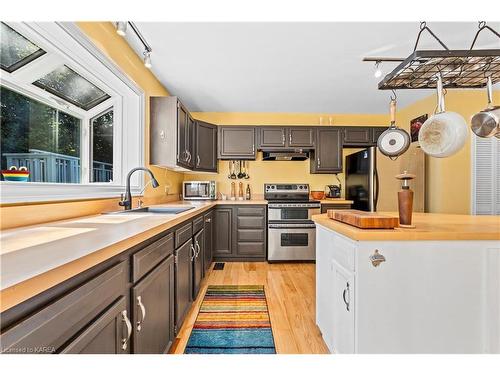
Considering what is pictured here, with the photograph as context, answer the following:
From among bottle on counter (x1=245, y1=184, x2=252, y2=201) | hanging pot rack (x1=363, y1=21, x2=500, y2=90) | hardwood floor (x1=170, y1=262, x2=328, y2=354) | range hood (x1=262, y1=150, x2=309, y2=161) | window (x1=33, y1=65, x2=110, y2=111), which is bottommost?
hardwood floor (x1=170, y1=262, x2=328, y2=354)

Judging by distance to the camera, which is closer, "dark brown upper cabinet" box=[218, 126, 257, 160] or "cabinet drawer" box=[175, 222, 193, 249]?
"cabinet drawer" box=[175, 222, 193, 249]

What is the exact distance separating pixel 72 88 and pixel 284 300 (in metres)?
2.63

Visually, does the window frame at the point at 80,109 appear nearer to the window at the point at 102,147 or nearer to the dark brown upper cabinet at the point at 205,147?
the window at the point at 102,147

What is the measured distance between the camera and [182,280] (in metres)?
1.97

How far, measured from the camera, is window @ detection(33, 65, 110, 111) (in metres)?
1.80

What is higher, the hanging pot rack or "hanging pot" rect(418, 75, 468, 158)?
the hanging pot rack

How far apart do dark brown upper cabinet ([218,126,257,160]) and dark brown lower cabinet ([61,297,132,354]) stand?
3.36 meters

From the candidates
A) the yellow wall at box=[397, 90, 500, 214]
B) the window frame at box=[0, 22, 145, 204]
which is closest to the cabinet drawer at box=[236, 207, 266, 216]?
the window frame at box=[0, 22, 145, 204]

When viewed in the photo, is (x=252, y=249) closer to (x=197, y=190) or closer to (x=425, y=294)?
(x=197, y=190)

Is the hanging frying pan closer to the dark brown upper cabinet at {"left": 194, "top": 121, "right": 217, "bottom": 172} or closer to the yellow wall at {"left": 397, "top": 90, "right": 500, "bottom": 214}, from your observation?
the yellow wall at {"left": 397, "top": 90, "right": 500, "bottom": 214}

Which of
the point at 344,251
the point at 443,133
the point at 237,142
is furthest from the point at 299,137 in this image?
the point at 344,251

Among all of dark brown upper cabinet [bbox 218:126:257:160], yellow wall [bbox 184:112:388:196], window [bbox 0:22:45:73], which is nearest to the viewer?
window [bbox 0:22:45:73]
